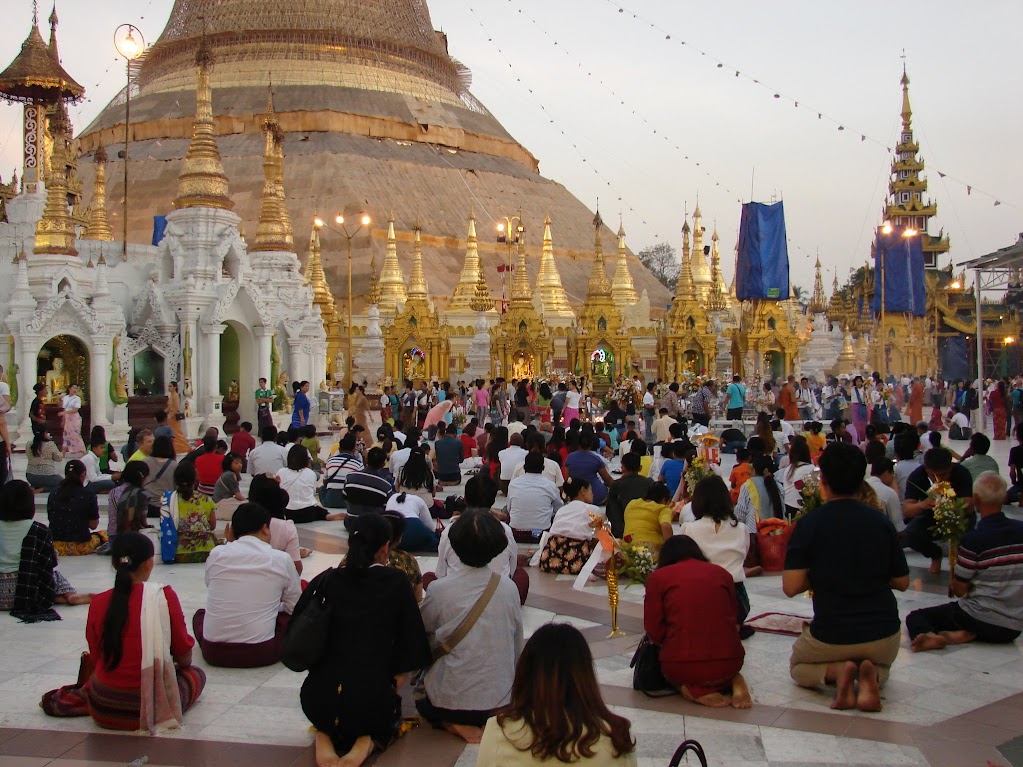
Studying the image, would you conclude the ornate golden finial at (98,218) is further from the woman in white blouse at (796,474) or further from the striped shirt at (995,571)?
the striped shirt at (995,571)

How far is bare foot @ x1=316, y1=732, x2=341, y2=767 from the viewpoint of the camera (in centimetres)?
505

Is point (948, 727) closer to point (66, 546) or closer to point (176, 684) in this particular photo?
point (176, 684)

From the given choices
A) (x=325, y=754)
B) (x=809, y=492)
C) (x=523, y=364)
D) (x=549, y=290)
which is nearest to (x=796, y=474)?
(x=809, y=492)

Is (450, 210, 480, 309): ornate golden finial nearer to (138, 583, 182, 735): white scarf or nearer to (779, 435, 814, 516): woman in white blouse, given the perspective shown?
(779, 435, 814, 516): woman in white blouse

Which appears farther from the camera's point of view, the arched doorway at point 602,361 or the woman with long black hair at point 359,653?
the arched doorway at point 602,361

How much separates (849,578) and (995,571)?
1.69 metres

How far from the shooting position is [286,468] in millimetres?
11844

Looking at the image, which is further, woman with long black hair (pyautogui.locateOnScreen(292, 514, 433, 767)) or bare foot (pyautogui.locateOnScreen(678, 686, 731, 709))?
bare foot (pyautogui.locateOnScreen(678, 686, 731, 709))

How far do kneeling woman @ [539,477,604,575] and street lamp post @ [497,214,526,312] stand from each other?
1288 inches

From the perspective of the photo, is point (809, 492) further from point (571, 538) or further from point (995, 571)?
point (995, 571)

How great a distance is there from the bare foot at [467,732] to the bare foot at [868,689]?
2021 mm

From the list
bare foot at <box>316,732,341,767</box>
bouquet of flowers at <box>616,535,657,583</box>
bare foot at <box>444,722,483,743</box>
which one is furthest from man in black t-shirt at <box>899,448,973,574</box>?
bare foot at <box>316,732,341,767</box>

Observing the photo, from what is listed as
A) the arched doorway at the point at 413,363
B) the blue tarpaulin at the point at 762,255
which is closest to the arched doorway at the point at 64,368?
the arched doorway at the point at 413,363

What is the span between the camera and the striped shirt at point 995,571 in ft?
22.2
